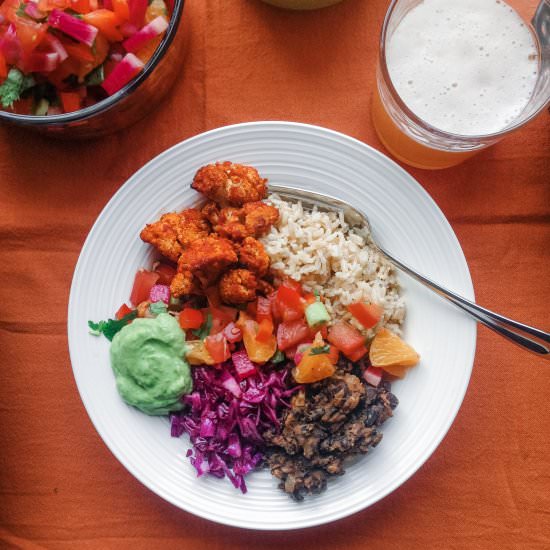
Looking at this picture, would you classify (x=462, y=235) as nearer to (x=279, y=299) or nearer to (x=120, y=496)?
(x=279, y=299)

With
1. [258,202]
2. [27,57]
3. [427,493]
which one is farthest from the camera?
[427,493]

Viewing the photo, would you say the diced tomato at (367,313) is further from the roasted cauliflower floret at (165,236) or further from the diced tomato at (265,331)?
the roasted cauliflower floret at (165,236)

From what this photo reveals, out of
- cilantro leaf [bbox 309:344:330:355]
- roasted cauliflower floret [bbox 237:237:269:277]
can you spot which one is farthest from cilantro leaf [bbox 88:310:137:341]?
cilantro leaf [bbox 309:344:330:355]

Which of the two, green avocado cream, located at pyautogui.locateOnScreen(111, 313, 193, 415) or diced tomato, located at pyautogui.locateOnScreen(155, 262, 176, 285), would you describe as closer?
green avocado cream, located at pyautogui.locateOnScreen(111, 313, 193, 415)

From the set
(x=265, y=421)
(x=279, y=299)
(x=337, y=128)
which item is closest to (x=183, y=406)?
(x=265, y=421)

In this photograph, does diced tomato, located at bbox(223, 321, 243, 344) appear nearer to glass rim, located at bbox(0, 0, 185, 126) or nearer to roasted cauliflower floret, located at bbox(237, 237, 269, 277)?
roasted cauliflower floret, located at bbox(237, 237, 269, 277)

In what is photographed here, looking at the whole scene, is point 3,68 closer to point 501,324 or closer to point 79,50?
point 79,50

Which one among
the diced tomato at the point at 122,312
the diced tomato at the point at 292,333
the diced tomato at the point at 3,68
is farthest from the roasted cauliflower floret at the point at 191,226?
the diced tomato at the point at 3,68
